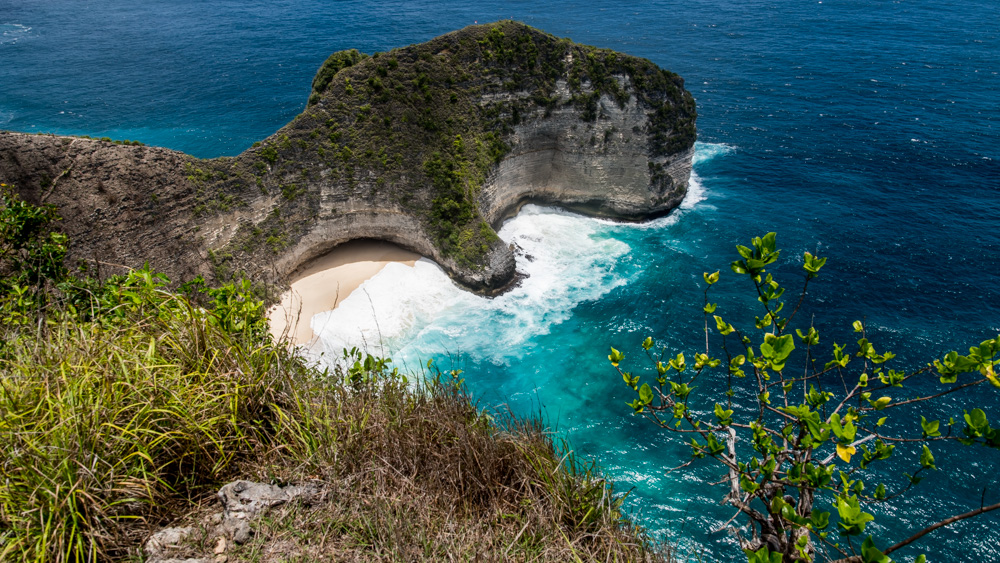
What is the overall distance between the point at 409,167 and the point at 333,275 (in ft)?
31.5

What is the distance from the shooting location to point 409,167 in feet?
126

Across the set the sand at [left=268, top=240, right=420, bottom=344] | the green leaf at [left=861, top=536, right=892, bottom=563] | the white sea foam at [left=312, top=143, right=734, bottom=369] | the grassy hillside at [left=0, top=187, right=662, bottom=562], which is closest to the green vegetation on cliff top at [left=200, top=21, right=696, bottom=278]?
the sand at [left=268, top=240, right=420, bottom=344]

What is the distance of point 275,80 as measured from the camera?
73.8m

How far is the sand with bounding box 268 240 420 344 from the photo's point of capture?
3506 centimetres


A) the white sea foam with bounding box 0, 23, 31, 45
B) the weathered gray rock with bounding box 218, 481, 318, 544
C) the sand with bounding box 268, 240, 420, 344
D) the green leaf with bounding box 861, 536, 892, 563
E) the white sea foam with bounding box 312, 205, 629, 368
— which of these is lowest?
the white sea foam with bounding box 312, 205, 629, 368

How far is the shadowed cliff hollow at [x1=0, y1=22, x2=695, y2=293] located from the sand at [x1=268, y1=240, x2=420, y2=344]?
1.13 m

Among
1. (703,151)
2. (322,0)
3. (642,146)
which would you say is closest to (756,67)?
(703,151)

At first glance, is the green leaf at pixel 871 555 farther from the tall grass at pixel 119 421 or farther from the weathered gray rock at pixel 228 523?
the tall grass at pixel 119 421

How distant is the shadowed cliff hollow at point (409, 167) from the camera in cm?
2958

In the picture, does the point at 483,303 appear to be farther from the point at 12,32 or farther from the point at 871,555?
the point at 12,32

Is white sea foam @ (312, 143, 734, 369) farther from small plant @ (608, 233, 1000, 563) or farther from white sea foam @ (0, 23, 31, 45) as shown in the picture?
white sea foam @ (0, 23, 31, 45)

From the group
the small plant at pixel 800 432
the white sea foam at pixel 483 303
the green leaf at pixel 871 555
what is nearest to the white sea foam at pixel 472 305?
the white sea foam at pixel 483 303

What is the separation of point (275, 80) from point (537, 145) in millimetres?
48134

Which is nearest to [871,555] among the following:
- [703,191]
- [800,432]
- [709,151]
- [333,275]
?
[800,432]
